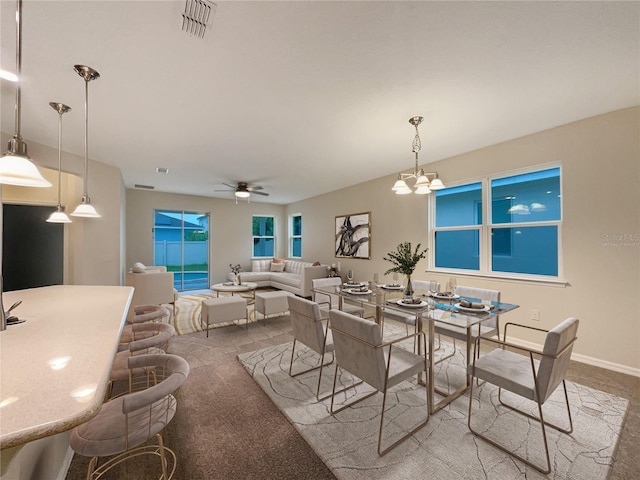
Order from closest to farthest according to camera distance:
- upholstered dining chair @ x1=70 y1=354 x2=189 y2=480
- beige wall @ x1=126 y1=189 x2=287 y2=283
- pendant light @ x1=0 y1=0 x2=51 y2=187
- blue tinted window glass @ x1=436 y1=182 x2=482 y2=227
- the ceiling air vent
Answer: upholstered dining chair @ x1=70 y1=354 x2=189 y2=480, pendant light @ x1=0 y1=0 x2=51 y2=187, the ceiling air vent, blue tinted window glass @ x1=436 y1=182 x2=482 y2=227, beige wall @ x1=126 y1=189 x2=287 y2=283

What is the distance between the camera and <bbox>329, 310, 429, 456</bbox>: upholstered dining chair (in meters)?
1.73

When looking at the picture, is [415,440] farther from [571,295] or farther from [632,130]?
[632,130]

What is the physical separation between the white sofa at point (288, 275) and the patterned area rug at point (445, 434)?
368cm

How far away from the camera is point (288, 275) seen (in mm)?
7301

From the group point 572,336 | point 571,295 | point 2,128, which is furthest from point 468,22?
point 2,128

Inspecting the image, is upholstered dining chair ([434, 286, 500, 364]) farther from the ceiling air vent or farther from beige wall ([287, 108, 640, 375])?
the ceiling air vent

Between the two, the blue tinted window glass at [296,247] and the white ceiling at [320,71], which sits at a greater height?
the white ceiling at [320,71]

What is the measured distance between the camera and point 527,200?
3.56 meters

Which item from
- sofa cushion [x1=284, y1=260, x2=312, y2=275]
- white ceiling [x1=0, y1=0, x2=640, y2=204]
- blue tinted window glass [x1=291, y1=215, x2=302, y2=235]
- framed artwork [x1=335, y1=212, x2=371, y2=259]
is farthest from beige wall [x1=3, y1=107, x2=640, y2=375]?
blue tinted window glass [x1=291, y1=215, x2=302, y2=235]

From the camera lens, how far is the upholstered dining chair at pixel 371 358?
5.67 feet

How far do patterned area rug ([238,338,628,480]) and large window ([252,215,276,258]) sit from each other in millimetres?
6596

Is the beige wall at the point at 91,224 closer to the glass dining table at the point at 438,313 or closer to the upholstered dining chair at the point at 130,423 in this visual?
the upholstered dining chair at the point at 130,423

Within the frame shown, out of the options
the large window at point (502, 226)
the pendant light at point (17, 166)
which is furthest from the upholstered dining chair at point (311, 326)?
the large window at point (502, 226)

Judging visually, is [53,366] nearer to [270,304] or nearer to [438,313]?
[438,313]
